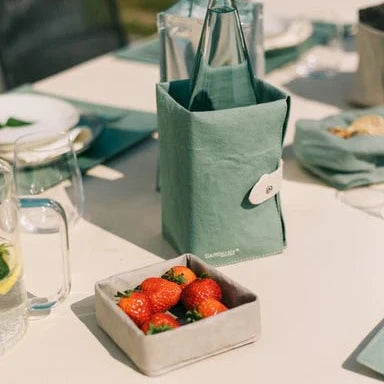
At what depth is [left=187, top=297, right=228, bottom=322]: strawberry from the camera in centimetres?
92

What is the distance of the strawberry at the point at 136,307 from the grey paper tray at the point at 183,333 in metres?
0.01

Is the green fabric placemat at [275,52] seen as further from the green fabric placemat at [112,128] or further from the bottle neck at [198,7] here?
the bottle neck at [198,7]

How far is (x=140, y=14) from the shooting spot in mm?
5133

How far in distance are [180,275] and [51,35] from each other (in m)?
1.40

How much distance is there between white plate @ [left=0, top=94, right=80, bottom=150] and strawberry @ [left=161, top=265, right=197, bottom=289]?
0.52 meters

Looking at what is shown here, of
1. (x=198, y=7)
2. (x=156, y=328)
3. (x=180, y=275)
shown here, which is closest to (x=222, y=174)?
(x=180, y=275)

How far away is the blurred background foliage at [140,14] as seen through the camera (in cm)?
481

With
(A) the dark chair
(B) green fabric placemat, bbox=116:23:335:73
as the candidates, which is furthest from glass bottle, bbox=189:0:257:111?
(A) the dark chair

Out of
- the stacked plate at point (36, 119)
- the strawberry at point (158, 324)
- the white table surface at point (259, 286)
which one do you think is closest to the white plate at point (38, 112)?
the stacked plate at point (36, 119)

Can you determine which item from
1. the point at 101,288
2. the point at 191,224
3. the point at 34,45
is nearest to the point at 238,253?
the point at 191,224

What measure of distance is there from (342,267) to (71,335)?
365 mm

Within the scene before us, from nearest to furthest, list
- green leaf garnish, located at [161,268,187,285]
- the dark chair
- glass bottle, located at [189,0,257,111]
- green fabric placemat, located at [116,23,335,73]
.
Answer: green leaf garnish, located at [161,268,187,285] → glass bottle, located at [189,0,257,111] → green fabric placemat, located at [116,23,335,73] → the dark chair

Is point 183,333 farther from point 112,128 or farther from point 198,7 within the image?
point 112,128

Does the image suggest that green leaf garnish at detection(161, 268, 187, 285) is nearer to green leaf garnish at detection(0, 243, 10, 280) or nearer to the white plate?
green leaf garnish at detection(0, 243, 10, 280)
